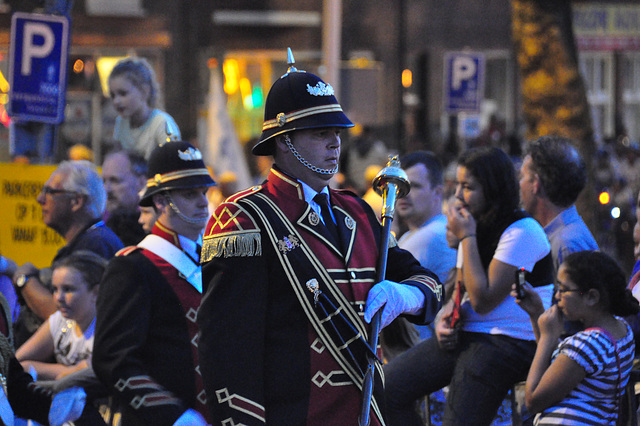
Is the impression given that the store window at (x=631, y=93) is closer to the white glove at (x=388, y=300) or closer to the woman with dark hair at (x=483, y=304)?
the woman with dark hair at (x=483, y=304)

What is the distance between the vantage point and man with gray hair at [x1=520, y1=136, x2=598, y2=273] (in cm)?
546

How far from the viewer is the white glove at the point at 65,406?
13.6ft

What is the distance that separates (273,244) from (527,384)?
78.8 inches

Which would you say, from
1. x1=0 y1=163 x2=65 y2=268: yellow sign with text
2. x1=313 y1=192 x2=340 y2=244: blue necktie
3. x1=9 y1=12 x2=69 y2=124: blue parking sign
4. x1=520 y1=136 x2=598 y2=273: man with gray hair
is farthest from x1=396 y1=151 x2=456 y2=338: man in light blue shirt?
x1=9 y1=12 x2=69 y2=124: blue parking sign

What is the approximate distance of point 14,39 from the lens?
856 centimetres

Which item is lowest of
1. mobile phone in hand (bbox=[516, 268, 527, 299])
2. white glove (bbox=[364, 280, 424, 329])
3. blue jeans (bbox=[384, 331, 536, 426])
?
blue jeans (bbox=[384, 331, 536, 426])

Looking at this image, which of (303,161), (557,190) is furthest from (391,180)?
(557,190)

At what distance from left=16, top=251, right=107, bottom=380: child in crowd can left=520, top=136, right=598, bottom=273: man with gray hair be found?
253 cm

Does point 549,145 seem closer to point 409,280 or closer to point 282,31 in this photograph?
point 409,280

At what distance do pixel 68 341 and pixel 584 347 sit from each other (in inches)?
118

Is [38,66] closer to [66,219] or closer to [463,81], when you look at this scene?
[66,219]

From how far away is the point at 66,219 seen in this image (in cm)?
632

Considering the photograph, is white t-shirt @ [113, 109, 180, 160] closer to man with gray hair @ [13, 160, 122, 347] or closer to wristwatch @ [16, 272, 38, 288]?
man with gray hair @ [13, 160, 122, 347]

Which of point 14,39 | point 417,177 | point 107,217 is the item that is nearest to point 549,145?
point 417,177
